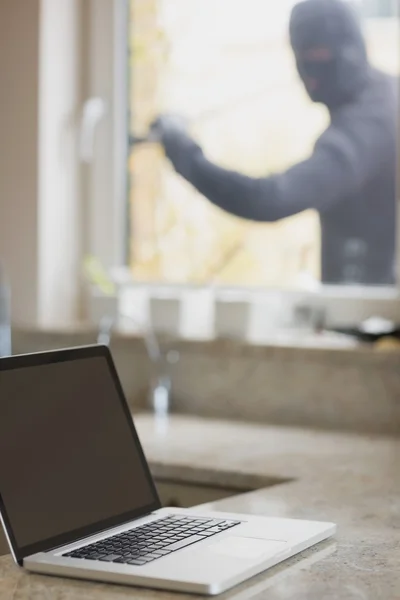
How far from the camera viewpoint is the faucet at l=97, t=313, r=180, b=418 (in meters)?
2.99

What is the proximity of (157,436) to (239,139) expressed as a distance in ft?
3.09

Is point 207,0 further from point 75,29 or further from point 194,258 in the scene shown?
point 194,258

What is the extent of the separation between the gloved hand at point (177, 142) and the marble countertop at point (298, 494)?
0.75 meters

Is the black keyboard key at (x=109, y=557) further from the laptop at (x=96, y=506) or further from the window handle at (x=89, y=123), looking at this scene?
the window handle at (x=89, y=123)

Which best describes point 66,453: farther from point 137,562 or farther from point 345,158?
point 345,158

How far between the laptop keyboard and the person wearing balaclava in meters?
1.53

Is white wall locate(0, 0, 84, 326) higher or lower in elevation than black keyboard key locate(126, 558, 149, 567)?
higher

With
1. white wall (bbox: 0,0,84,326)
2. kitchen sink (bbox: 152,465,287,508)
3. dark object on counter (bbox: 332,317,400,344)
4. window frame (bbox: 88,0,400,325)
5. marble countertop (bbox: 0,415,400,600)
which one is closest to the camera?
marble countertop (bbox: 0,415,400,600)

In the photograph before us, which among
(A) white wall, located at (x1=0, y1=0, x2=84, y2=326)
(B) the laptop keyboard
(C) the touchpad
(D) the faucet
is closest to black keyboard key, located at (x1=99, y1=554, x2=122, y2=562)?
(B) the laptop keyboard

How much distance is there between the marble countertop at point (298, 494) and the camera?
139cm

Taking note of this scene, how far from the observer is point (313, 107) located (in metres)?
3.12

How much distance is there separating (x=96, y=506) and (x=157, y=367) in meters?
1.45

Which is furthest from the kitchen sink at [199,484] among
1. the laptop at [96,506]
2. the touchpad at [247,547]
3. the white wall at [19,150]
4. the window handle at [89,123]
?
the window handle at [89,123]

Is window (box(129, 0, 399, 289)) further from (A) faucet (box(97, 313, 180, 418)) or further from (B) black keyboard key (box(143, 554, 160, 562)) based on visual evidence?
(B) black keyboard key (box(143, 554, 160, 562))
